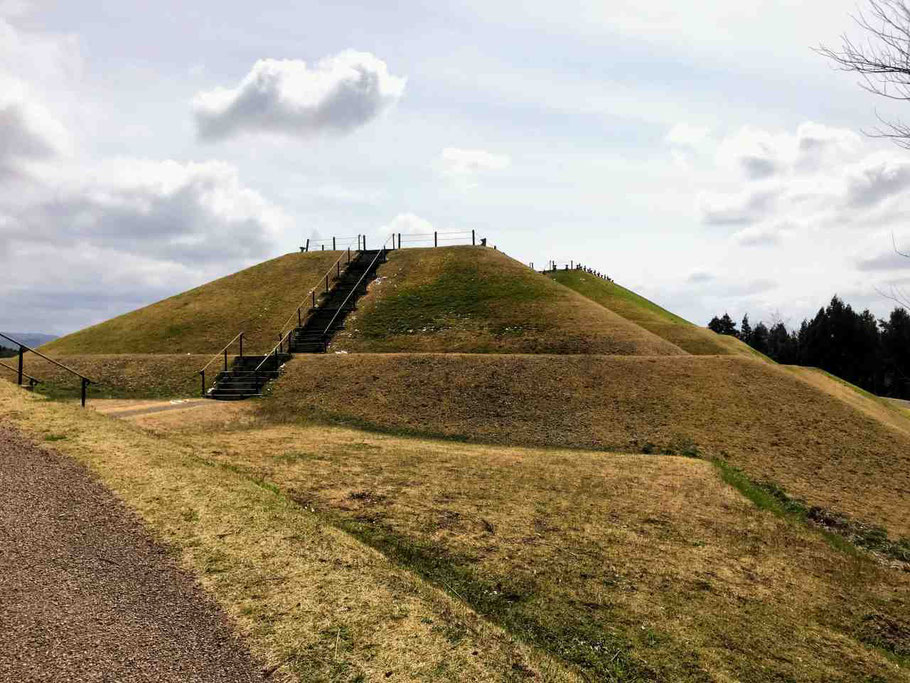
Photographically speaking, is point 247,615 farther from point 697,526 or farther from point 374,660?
point 697,526

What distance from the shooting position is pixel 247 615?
7188 millimetres

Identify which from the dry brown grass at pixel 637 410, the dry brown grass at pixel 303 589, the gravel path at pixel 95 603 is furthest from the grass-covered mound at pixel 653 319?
the gravel path at pixel 95 603

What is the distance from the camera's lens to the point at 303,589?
7969mm

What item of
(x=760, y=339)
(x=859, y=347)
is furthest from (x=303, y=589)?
(x=760, y=339)

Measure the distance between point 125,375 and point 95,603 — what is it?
2537 cm

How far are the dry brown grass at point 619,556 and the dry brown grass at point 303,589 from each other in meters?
1.18

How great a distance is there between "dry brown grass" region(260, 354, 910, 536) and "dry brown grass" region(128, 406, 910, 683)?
124 inches

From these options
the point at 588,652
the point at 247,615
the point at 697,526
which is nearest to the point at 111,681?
the point at 247,615

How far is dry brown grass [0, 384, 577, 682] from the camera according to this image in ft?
21.9

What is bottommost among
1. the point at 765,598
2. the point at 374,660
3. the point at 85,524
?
the point at 765,598

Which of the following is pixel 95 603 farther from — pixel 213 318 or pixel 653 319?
pixel 653 319

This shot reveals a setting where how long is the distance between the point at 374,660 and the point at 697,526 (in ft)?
32.0

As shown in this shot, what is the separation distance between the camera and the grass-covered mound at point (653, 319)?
47.0 meters

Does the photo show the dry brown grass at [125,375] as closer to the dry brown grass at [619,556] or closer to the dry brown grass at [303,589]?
the dry brown grass at [619,556]
